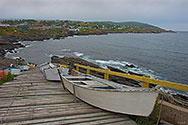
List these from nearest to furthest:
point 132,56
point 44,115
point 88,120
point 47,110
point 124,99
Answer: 1. point 124,99
2. point 88,120
3. point 44,115
4. point 47,110
5. point 132,56

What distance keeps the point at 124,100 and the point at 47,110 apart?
2.46 meters

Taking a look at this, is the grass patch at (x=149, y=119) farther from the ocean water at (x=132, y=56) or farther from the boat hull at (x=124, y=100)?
the ocean water at (x=132, y=56)

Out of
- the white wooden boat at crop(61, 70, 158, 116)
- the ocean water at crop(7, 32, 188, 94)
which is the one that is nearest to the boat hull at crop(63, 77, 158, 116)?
the white wooden boat at crop(61, 70, 158, 116)

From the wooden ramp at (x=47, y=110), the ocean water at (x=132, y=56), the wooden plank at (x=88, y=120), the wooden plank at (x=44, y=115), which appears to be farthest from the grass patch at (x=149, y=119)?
the ocean water at (x=132, y=56)

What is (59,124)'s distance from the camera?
416 cm

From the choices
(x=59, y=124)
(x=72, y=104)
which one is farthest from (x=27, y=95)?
(x=59, y=124)

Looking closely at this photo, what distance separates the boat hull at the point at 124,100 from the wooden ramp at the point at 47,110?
29 cm

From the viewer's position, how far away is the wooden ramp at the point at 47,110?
4.36 m

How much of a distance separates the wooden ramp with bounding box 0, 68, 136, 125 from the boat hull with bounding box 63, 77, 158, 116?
29cm

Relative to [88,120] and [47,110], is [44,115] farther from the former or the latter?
[88,120]

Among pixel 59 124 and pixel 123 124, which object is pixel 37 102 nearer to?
pixel 59 124

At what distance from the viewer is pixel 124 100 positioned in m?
4.31

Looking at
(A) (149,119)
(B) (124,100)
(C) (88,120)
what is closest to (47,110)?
(C) (88,120)

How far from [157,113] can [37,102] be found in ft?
13.2
